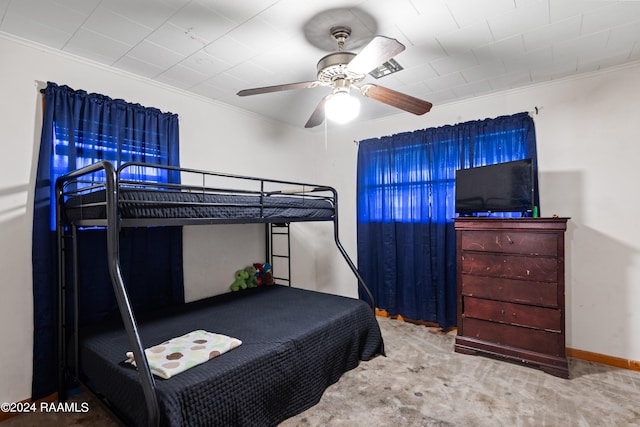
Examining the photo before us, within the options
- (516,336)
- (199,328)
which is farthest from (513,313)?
(199,328)

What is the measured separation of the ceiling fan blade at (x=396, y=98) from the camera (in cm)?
196

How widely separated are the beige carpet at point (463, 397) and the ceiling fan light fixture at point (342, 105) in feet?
6.02

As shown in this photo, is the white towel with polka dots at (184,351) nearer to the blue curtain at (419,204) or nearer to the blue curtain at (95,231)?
the blue curtain at (95,231)

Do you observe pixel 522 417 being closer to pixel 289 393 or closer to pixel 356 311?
pixel 356 311

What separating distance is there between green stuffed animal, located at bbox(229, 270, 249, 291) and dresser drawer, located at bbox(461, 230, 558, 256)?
7.07ft

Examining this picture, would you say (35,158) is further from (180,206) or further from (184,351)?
(184,351)

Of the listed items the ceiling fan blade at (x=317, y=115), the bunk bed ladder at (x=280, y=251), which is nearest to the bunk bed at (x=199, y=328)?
the ceiling fan blade at (x=317, y=115)

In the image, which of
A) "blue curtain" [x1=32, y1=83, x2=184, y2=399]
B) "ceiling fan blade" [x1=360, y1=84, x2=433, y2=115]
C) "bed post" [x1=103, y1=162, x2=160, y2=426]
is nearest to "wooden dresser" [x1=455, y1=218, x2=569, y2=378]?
"ceiling fan blade" [x1=360, y1=84, x2=433, y2=115]

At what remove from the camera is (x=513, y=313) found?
8.15ft

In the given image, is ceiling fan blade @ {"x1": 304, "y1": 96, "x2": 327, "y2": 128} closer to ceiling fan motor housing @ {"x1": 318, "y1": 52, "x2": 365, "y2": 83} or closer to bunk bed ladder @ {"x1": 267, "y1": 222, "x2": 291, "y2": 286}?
ceiling fan motor housing @ {"x1": 318, "y1": 52, "x2": 365, "y2": 83}

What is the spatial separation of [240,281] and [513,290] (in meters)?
2.50

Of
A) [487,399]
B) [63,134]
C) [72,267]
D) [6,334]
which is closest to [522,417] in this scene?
[487,399]

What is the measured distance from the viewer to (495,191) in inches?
105

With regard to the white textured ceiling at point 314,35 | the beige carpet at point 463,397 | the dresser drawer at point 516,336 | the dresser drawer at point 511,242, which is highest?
the white textured ceiling at point 314,35
